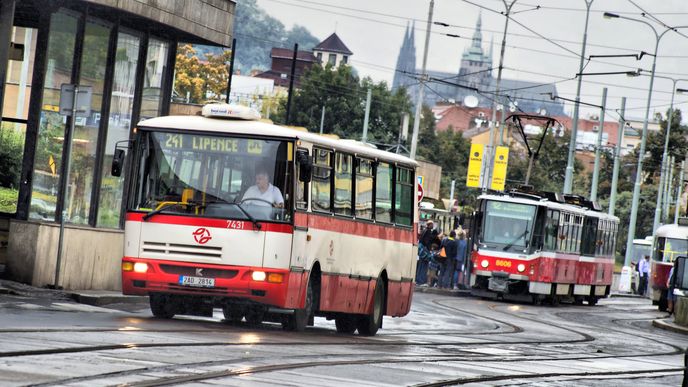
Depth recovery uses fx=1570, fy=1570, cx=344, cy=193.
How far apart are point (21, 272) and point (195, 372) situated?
10913 mm

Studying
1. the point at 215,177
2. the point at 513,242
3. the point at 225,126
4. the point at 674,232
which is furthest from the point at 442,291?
the point at 215,177

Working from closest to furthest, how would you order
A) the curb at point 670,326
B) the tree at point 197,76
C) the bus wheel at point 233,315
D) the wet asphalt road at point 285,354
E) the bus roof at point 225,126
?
the wet asphalt road at point 285,354, the bus roof at point 225,126, the bus wheel at point 233,315, the curb at point 670,326, the tree at point 197,76

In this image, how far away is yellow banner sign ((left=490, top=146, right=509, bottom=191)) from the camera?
61.2 metres

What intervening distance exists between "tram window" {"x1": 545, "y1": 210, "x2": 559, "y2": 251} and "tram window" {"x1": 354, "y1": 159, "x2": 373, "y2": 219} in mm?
23557

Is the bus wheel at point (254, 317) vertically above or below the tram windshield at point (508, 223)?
below

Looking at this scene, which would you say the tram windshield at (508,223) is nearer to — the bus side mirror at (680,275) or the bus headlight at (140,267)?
the bus side mirror at (680,275)

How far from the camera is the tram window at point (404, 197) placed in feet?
74.1

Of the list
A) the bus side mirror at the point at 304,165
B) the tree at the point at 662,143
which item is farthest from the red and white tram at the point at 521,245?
the tree at the point at 662,143

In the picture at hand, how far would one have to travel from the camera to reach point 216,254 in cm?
1825

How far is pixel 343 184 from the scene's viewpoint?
20406 millimetres

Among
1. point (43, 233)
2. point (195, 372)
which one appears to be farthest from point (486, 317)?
point (195, 372)

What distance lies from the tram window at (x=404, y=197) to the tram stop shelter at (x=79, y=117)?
13.2ft

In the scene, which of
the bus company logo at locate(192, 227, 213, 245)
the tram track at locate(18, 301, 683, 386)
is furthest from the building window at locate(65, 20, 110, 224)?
the tram track at locate(18, 301, 683, 386)

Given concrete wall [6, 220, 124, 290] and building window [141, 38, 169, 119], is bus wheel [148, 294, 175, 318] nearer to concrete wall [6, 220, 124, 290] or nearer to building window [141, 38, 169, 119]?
concrete wall [6, 220, 124, 290]
